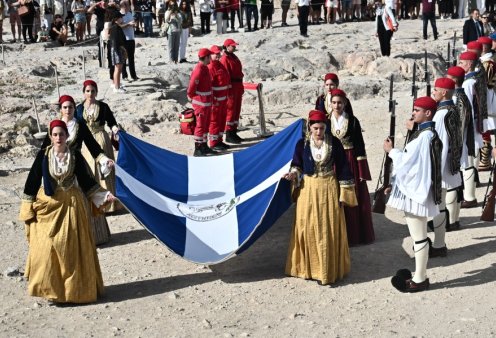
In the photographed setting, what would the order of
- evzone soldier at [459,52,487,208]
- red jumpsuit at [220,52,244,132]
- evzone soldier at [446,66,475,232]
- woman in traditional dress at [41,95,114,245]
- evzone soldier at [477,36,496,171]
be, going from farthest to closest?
red jumpsuit at [220,52,244,132] < evzone soldier at [477,36,496,171] < evzone soldier at [459,52,487,208] < evzone soldier at [446,66,475,232] < woman in traditional dress at [41,95,114,245]

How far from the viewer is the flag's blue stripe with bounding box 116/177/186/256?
8905 mm

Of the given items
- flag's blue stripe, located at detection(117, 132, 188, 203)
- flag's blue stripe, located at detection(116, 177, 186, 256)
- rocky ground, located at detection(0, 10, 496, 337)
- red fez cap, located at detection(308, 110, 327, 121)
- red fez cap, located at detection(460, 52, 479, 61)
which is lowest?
rocky ground, located at detection(0, 10, 496, 337)

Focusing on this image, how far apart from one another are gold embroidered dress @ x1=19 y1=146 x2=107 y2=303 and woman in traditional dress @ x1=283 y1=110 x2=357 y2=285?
1.97m

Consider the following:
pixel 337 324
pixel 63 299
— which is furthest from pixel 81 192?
pixel 337 324

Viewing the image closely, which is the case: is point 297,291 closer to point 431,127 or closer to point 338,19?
point 431,127

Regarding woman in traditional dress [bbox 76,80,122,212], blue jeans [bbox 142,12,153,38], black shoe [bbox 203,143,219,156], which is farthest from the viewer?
blue jeans [bbox 142,12,153,38]

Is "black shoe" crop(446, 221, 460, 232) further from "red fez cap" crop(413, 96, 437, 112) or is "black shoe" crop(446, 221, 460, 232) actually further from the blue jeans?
the blue jeans

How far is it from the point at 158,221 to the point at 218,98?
198 inches

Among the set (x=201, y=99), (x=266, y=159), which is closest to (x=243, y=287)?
(x=266, y=159)

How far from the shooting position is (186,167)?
10266 millimetres

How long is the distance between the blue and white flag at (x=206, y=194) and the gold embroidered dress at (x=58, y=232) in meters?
0.84

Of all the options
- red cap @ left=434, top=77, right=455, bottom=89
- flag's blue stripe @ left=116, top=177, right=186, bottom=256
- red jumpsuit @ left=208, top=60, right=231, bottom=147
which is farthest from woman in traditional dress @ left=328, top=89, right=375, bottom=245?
red jumpsuit @ left=208, top=60, right=231, bottom=147

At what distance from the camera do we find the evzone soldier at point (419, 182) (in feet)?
27.0

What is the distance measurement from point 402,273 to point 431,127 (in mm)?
1385
